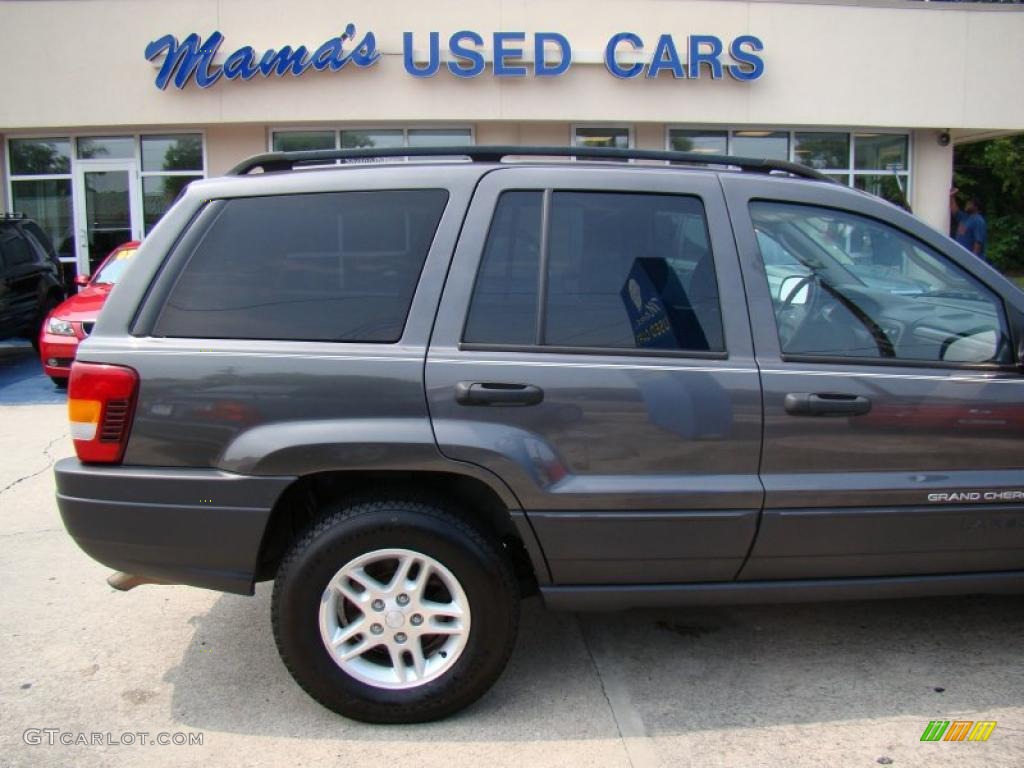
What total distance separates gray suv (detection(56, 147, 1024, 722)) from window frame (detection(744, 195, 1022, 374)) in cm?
1

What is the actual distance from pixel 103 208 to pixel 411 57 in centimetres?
591

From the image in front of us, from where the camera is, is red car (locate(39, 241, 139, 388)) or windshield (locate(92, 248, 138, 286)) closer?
red car (locate(39, 241, 139, 388))

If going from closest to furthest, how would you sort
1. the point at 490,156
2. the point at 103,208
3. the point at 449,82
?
the point at 490,156, the point at 449,82, the point at 103,208

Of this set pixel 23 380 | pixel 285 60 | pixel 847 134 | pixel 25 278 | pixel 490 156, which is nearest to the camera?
pixel 490 156

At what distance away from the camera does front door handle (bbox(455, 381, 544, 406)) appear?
2643 mm

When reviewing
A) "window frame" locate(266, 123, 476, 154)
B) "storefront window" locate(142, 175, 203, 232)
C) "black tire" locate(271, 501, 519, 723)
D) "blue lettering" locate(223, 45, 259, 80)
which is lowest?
"black tire" locate(271, 501, 519, 723)

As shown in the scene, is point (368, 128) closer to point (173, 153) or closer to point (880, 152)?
point (173, 153)

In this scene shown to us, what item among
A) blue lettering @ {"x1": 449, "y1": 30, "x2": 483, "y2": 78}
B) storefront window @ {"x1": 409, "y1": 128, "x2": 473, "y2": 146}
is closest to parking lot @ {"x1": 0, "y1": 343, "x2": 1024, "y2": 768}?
blue lettering @ {"x1": 449, "y1": 30, "x2": 483, "y2": 78}

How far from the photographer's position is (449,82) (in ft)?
42.3

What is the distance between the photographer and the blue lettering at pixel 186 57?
12.6 meters

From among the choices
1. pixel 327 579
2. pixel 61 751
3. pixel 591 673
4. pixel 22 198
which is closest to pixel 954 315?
pixel 591 673

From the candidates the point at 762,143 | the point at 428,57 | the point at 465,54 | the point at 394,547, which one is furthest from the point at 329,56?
the point at 394,547

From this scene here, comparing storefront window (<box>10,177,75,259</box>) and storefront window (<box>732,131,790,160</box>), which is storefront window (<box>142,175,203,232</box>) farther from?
storefront window (<box>732,131,790,160</box>)

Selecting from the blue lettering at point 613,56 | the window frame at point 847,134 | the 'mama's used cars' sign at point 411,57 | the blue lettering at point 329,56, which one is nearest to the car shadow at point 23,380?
the 'mama's used cars' sign at point 411,57
